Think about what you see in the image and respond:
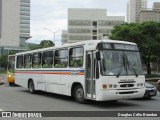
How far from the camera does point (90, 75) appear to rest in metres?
15.2

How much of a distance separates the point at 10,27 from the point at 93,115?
148978 millimetres

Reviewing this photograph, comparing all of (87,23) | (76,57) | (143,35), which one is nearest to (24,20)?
(87,23)

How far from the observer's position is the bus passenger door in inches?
588

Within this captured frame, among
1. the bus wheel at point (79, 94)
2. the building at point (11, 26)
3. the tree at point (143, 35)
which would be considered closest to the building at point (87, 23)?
the building at point (11, 26)

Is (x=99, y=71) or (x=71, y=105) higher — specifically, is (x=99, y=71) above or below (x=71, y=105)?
above

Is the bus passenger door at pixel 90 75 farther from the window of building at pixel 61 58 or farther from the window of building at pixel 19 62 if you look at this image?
the window of building at pixel 19 62

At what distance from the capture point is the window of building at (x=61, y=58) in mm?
17391

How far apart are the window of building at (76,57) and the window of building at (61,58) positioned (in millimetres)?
507

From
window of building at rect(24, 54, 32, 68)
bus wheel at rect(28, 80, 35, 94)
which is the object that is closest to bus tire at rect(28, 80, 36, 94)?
Result: bus wheel at rect(28, 80, 35, 94)

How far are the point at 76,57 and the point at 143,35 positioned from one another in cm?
3652

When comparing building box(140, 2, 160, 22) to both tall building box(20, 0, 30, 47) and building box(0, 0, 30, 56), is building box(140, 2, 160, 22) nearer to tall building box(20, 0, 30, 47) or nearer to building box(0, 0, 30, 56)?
building box(0, 0, 30, 56)

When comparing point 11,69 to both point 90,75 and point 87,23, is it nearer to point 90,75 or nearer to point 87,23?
point 90,75

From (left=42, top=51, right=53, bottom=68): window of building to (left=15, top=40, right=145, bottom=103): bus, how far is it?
0.69 m

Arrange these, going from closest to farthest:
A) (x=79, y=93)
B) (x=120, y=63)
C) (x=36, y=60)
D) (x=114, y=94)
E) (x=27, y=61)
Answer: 1. (x=114, y=94)
2. (x=120, y=63)
3. (x=79, y=93)
4. (x=36, y=60)
5. (x=27, y=61)
